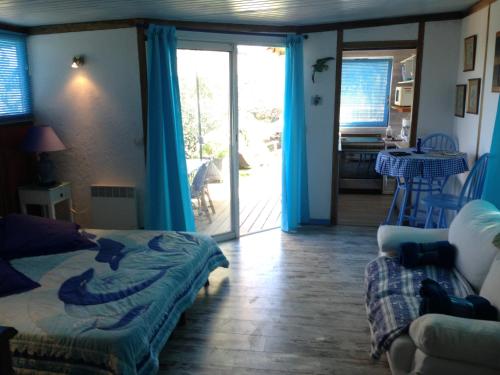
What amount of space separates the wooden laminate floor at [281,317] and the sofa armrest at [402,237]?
0.53 metres

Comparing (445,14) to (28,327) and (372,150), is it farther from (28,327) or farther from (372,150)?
(28,327)

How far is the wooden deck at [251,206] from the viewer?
186 inches

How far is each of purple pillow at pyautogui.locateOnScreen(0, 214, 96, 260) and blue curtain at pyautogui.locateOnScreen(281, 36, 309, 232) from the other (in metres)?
2.38

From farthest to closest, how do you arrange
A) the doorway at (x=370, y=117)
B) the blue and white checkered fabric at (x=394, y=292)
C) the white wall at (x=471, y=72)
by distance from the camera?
1. the doorway at (x=370, y=117)
2. the white wall at (x=471, y=72)
3. the blue and white checkered fabric at (x=394, y=292)

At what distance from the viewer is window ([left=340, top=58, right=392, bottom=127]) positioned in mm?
7043

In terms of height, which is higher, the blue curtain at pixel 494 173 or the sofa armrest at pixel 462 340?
the blue curtain at pixel 494 173

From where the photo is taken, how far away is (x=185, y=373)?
8.14 ft

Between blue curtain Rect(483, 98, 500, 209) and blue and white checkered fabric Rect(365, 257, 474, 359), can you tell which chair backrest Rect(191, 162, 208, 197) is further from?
blue curtain Rect(483, 98, 500, 209)

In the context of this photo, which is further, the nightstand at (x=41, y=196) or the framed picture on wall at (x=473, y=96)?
the nightstand at (x=41, y=196)

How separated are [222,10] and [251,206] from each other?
2952 mm

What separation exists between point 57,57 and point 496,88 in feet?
13.6

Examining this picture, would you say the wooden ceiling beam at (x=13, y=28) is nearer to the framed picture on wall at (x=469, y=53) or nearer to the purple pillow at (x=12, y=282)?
the purple pillow at (x=12, y=282)

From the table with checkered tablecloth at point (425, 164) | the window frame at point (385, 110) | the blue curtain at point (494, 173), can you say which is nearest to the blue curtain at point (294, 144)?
the table with checkered tablecloth at point (425, 164)

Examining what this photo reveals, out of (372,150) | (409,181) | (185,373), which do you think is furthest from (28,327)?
(372,150)
